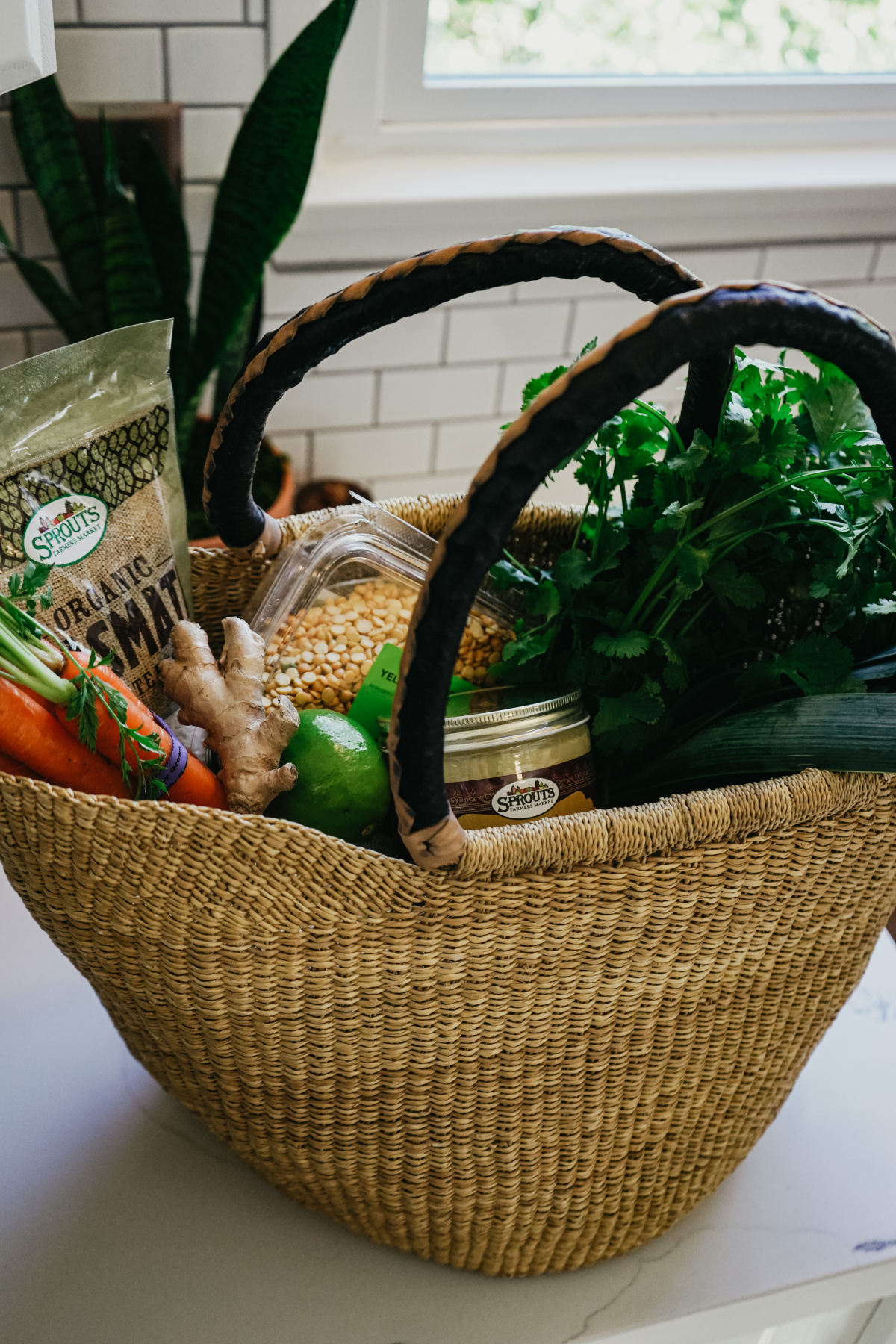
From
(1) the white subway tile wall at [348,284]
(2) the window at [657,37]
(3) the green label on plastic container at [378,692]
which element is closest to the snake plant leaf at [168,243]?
(1) the white subway tile wall at [348,284]

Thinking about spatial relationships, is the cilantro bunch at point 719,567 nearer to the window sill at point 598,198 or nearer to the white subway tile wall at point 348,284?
the white subway tile wall at point 348,284

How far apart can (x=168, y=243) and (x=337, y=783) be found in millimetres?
838

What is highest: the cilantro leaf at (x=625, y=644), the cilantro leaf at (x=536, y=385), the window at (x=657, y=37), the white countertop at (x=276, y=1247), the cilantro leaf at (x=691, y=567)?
the window at (x=657, y=37)

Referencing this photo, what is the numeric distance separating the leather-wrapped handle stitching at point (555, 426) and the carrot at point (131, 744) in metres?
0.19

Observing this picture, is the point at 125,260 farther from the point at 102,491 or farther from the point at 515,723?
the point at 515,723

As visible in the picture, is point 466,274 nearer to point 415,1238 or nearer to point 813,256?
point 415,1238

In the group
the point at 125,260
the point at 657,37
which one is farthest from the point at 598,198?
the point at 125,260

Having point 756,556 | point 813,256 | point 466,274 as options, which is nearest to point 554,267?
point 466,274

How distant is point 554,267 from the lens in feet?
1.81

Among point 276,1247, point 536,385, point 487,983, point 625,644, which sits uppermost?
point 536,385

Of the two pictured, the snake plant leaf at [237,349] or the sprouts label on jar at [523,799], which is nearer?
the sprouts label on jar at [523,799]

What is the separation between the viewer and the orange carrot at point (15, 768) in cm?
55

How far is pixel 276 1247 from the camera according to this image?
66 centimetres

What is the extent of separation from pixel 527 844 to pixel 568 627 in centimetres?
24
